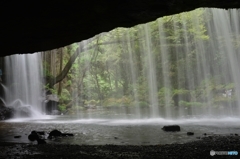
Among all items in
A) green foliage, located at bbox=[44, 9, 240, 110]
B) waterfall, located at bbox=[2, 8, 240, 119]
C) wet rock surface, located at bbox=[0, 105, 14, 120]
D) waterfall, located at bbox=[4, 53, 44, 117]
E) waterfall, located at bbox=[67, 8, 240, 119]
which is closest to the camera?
wet rock surface, located at bbox=[0, 105, 14, 120]

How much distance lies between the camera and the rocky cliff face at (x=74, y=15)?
271 inches

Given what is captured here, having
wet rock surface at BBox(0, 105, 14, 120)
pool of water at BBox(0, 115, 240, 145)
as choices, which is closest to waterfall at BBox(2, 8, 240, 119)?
wet rock surface at BBox(0, 105, 14, 120)

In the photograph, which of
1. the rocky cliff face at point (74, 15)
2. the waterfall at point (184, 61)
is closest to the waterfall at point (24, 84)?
the waterfall at point (184, 61)

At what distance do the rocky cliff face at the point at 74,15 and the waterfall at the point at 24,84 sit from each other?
47.4 ft

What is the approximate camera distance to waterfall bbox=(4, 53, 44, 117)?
22.8 m

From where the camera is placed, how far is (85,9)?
725 centimetres

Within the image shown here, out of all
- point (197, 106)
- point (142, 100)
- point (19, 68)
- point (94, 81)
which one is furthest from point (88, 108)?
point (197, 106)

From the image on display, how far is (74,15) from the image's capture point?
7621mm

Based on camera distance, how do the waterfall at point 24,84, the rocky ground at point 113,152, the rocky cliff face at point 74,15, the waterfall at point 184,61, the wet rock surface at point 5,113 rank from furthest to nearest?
1. the waterfall at point 184,61
2. the waterfall at point 24,84
3. the wet rock surface at point 5,113
4. the rocky cliff face at point 74,15
5. the rocky ground at point 113,152

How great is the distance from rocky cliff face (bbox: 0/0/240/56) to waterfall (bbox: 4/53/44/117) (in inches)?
569

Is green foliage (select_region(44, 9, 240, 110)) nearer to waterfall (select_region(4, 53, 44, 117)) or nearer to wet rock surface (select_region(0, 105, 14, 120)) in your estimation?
waterfall (select_region(4, 53, 44, 117))

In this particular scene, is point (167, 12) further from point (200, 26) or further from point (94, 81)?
point (94, 81)

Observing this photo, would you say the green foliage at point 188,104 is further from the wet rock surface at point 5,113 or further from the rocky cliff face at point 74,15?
the rocky cliff face at point 74,15

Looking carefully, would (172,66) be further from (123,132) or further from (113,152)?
(113,152)
